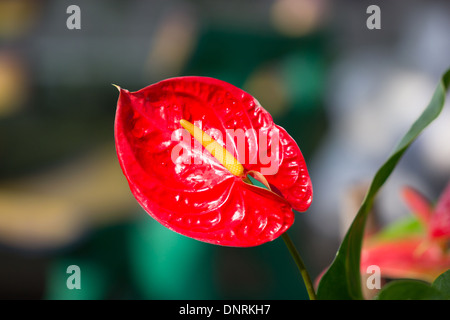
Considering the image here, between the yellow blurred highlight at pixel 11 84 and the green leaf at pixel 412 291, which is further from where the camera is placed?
the yellow blurred highlight at pixel 11 84

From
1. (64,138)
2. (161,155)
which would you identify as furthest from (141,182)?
(64,138)

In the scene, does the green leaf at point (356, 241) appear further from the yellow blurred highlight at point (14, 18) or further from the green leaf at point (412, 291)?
the yellow blurred highlight at point (14, 18)

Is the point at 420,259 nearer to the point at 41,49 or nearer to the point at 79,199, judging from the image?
the point at 79,199

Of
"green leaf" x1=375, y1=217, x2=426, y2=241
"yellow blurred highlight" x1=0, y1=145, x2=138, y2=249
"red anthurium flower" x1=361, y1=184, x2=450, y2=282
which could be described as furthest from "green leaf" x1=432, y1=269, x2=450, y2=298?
"yellow blurred highlight" x1=0, y1=145, x2=138, y2=249

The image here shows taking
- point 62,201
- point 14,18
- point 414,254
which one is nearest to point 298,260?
point 414,254

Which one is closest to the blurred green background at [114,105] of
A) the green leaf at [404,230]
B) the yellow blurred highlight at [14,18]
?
the yellow blurred highlight at [14,18]

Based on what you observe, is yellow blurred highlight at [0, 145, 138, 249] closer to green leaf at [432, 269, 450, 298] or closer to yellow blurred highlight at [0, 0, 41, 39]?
yellow blurred highlight at [0, 0, 41, 39]
